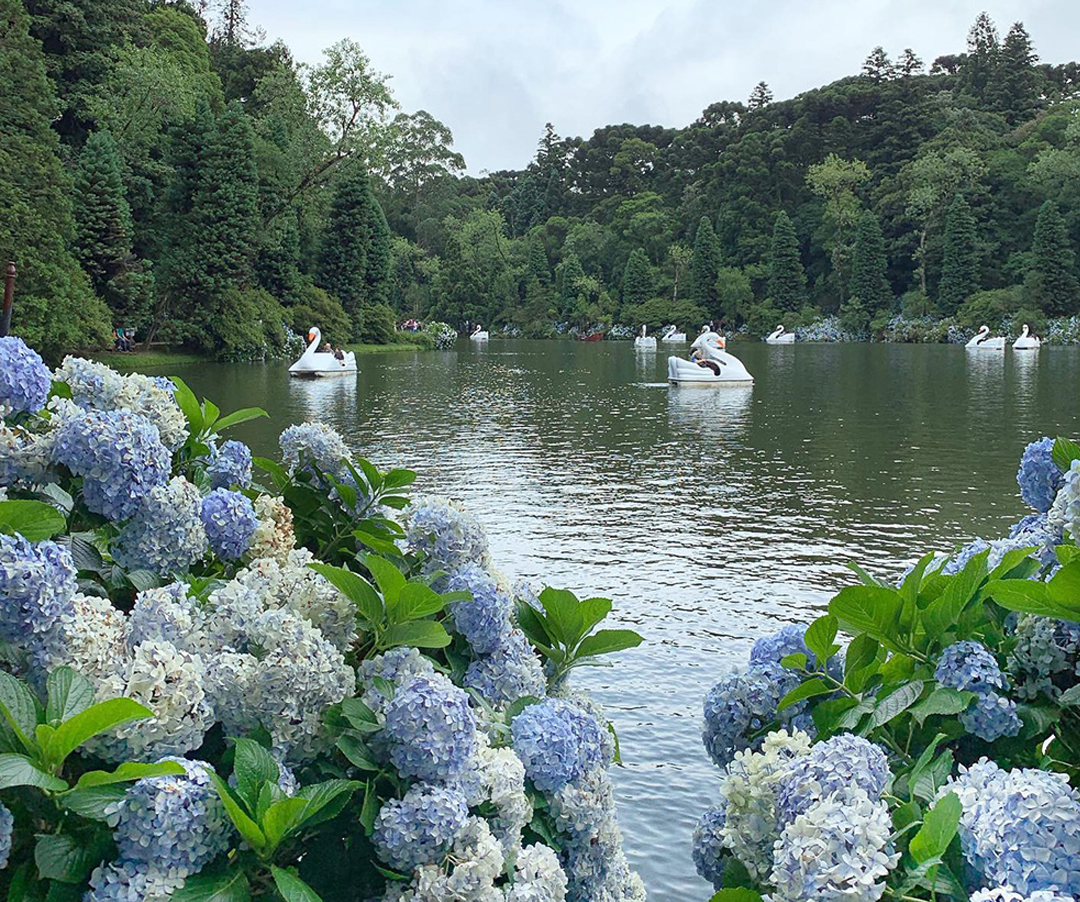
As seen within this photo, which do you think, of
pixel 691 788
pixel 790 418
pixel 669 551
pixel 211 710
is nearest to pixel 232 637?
pixel 211 710

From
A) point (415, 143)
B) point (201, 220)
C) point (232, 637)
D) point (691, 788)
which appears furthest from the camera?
point (415, 143)

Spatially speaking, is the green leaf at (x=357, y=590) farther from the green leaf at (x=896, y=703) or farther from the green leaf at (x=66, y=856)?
the green leaf at (x=896, y=703)

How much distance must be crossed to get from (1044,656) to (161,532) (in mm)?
1498

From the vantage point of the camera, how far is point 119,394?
6.98 ft

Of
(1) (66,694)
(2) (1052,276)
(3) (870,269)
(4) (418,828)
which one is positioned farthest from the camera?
(3) (870,269)

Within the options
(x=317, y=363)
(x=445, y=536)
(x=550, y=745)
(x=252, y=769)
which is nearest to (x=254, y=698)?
(x=252, y=769)

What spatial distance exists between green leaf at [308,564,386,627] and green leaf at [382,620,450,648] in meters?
0.03

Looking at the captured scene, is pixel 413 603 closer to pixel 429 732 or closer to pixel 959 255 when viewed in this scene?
pixel 429 732

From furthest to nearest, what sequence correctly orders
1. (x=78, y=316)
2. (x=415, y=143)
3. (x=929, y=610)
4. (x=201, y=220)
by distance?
(x=415, y=143), (x=201, y=220), (x=78, y=316), (x=929, y=610)

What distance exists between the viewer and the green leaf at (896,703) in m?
1.62

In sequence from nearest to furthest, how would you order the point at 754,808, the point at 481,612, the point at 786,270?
the point at 754,808, the point at 481,612, the point at 786,270

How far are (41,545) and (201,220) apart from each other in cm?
3211

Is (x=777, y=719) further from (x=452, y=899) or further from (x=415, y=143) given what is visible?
(x=415, y=143)

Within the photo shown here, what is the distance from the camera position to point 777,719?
75.5 inches
